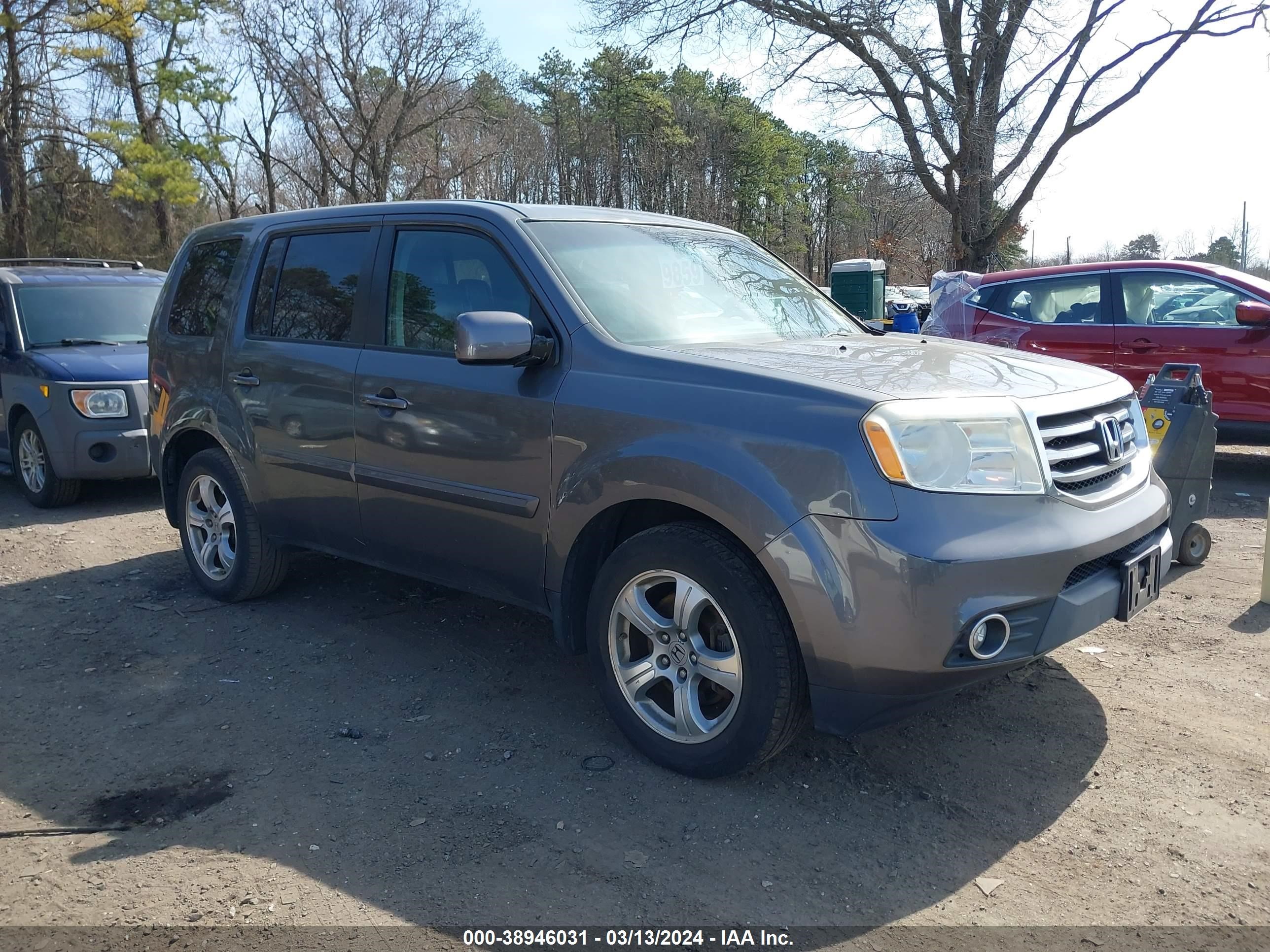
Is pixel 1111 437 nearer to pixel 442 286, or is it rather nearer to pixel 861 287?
pixel 442 286

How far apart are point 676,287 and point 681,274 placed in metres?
0.12

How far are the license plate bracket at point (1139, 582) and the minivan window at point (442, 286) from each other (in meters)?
2.26

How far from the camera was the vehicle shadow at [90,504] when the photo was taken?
7766mm

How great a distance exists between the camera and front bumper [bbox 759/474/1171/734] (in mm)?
2832

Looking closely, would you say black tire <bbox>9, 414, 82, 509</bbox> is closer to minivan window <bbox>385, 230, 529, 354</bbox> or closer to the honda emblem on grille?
minivan window <bbox>385, 230, 529, 354</bbox>

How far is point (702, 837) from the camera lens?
3072 mm

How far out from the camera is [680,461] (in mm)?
3232

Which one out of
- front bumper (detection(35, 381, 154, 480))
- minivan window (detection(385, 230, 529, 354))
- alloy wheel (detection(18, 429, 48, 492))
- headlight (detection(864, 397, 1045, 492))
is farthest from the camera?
alloy wheel (detection(18, 429, 48, 492))

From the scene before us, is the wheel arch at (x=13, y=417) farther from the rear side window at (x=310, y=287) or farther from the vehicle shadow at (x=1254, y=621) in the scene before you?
the vehicle shadow at (x=1254, y=621)

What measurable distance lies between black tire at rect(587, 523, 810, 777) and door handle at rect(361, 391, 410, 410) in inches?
48.3

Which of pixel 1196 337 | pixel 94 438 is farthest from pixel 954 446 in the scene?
pixel 94 438

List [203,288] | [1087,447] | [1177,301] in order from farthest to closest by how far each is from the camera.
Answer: [1177,301], [203,288], [1087,447]

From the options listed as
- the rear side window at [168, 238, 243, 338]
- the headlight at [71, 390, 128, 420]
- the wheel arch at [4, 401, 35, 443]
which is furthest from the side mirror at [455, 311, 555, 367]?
the wheel arch at [4, 401, 35, 443]

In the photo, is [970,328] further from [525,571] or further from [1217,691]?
[525,571]
